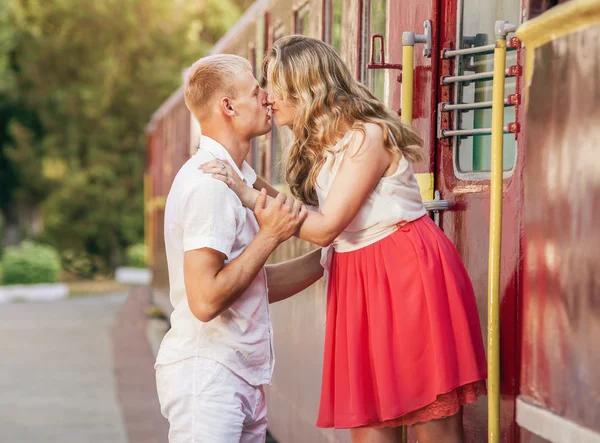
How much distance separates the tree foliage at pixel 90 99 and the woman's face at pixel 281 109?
92.0 feet

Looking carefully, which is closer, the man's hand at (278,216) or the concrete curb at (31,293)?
the man's hand at (278,216)

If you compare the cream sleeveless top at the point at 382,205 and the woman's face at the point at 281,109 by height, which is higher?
the woman's face at the point at 281,109

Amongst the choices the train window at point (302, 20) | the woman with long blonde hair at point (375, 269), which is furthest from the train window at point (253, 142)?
the woman with long blonde hair at point (375, 269)

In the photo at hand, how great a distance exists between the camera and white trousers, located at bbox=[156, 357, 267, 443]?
2.85 meters

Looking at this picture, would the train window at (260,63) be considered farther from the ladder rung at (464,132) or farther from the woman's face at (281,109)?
the woman's face at (281,109)

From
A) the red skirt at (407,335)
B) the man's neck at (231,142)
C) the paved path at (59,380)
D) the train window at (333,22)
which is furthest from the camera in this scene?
the paved path at (59,380)

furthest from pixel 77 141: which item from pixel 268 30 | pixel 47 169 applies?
pixel 268 30

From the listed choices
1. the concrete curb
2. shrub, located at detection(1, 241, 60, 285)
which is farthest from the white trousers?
shrub, located at detection(1, 241, 60, 285)

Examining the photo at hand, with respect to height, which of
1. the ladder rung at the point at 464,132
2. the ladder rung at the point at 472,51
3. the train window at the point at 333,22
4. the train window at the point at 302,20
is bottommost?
the ladder rung at the point at 464,132

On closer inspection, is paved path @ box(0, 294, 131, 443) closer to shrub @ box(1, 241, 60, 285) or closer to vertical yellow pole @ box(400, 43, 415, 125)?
vertical yellow pole @ box(400, 43, 415, 125)

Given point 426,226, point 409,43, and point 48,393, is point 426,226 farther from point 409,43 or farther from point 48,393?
point 48,393

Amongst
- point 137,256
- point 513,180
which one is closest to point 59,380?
point 513,180

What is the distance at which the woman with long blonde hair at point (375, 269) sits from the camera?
2848 mm

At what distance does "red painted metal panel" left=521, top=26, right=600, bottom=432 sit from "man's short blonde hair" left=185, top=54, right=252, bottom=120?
40.6 inches
